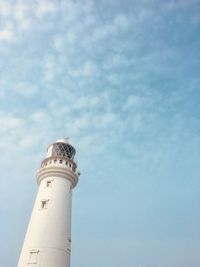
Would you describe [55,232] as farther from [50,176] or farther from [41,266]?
[50,176]

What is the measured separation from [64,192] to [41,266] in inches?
228

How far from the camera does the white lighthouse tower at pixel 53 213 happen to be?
19031 mm

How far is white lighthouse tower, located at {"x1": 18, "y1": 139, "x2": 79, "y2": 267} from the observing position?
749 inches

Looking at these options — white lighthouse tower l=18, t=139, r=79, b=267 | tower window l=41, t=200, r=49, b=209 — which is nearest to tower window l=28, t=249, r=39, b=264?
white lighthouse tower l=18, t=139, r=79, b=267

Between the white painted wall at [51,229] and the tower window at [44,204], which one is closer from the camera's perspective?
the white painted wall at [51,229]

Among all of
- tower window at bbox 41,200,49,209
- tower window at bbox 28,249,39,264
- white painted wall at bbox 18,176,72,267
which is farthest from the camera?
tower window at bbox 41,200,49,209

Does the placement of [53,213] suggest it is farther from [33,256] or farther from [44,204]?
[33,256]

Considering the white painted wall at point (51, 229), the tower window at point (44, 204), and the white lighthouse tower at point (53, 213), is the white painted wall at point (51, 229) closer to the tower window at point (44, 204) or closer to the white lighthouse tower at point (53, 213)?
the white lighthouse tower at point (53, 213)

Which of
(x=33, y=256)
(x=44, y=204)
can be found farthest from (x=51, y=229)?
(x=44, y=204)

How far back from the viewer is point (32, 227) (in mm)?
20531

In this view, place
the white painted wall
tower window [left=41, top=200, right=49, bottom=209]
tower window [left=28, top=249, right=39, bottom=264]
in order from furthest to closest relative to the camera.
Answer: tower window [left=41, top=200, right=49, bottom=209] → the white painted wall → tower window [left=28, top=249, right=39, bottom=264]

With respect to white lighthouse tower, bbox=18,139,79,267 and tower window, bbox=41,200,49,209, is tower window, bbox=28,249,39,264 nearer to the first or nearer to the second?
white lighthouse tower, bbox=18,139,79,267

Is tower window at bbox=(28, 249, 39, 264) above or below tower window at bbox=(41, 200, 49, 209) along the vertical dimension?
below

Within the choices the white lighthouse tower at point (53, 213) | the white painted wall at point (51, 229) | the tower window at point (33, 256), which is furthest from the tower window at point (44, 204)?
the tower window at point (33, 256)
